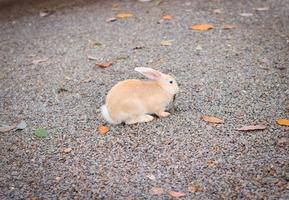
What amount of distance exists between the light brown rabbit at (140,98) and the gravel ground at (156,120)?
0.31ft

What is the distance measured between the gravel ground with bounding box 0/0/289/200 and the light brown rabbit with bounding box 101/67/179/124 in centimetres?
9

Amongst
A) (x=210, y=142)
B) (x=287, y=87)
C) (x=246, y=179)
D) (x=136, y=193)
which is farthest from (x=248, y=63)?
(x=136, y=193)

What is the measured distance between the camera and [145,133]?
379cm

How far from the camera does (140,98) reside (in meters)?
3.87

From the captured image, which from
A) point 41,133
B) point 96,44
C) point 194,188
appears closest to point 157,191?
point 194,188

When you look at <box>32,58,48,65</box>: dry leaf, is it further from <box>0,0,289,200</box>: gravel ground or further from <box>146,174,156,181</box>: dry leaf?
<box>146,174,156,181</box>: dry leaf

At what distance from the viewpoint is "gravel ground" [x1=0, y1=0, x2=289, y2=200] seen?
10.6ft

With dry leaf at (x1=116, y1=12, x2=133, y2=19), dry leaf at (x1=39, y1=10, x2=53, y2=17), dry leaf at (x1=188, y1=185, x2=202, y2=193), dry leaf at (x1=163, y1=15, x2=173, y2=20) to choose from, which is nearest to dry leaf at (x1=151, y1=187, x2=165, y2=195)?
dry leaf at (x1=188, y1=185, x2=202, y2=193)

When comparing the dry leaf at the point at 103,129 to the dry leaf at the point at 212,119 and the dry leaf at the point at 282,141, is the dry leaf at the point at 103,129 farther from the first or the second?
the dry leaf at the point at 282,141

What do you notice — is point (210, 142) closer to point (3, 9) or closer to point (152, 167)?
point (152, 167)

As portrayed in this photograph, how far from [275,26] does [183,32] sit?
1.10m

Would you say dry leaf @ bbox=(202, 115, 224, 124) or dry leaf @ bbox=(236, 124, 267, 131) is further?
dry leaf @ bbox=(202, 115, 224, 124)

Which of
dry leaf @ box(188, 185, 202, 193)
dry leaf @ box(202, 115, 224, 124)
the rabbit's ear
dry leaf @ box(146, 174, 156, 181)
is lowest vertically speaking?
dry leaf @ box(202, 115, 224, 124)

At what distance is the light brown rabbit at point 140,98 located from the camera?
151 inches
